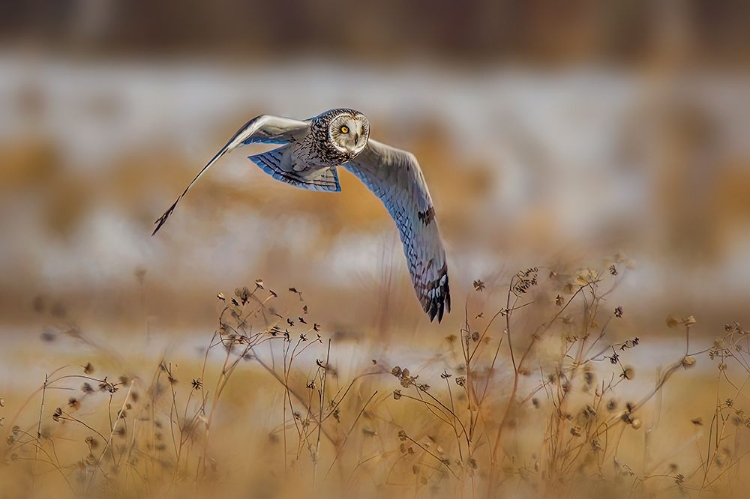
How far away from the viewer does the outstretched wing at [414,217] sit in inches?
80.4

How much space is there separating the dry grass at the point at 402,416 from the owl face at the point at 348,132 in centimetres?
47

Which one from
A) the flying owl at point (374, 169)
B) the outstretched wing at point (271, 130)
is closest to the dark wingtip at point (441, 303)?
the flying owl at point (374, 169)

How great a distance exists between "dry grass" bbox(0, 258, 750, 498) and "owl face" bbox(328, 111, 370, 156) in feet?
1.56

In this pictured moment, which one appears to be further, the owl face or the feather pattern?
the feather pattern

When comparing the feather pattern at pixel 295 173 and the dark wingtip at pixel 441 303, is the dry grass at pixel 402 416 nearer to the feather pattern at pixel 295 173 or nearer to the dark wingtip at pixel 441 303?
the dark wingtip at pixel 441 303

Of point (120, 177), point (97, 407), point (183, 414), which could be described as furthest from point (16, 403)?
point (120, 177)

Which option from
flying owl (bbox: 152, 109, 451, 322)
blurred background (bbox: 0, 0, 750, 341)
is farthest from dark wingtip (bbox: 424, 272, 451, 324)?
blurred background (bbox: 0, 0, 750, 341)

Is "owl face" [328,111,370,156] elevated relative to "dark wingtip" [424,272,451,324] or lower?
elevated

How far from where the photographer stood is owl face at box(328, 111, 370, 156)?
201cm

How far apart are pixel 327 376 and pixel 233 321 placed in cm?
30

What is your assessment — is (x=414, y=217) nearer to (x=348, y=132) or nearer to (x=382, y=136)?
(x=348, y=132)

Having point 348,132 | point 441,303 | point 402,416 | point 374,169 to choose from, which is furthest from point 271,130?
point 402,416

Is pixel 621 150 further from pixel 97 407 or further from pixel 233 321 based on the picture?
pixel 97 407

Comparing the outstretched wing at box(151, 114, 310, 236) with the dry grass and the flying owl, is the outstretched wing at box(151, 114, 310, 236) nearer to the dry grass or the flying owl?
the flying owl
